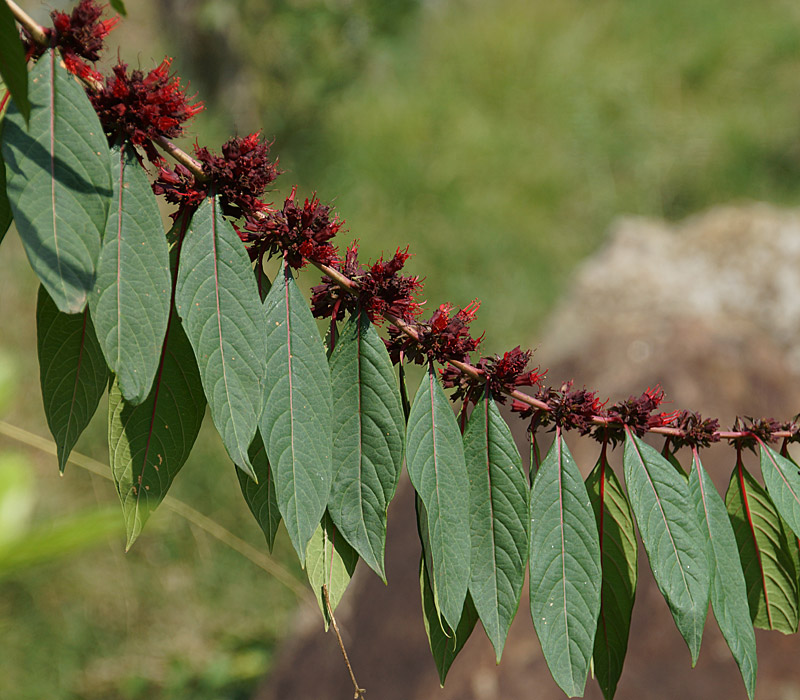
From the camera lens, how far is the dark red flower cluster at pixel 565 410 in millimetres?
565

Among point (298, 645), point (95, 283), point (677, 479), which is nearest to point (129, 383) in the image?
point (95, 283)

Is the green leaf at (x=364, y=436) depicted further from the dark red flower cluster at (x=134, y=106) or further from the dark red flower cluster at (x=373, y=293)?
the dark red flower cluster at (x=134, y=106)

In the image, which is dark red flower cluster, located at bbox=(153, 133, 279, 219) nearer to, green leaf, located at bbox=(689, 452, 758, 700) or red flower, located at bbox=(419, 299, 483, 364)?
red flower, located at bbox=(419, 299, 483, 364)

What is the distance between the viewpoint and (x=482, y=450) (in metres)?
0.57

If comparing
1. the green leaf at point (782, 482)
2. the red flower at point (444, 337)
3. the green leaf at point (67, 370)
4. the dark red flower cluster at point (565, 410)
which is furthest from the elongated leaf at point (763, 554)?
the green leaf at point (67, 370)

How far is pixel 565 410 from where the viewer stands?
1.85ft

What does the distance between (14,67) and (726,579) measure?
56 centimetres

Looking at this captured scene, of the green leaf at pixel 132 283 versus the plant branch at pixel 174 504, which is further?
the plant branch at pixel 174 504

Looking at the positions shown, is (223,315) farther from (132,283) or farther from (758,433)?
(758,433)

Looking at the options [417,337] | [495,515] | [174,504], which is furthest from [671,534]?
[174,504]

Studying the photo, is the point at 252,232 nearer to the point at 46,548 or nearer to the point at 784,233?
the point at 46,548

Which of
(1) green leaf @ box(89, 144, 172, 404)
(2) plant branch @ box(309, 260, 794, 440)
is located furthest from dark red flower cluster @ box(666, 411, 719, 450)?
(1) green leaf @ box(89, 144, 172, 404)

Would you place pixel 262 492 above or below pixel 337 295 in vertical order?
below

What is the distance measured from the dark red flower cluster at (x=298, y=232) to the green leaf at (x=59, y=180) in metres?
0.11
